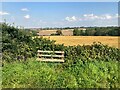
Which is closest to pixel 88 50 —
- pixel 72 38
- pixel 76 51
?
pixel 76 51

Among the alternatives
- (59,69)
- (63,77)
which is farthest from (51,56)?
(63,77)

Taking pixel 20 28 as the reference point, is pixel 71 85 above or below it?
below

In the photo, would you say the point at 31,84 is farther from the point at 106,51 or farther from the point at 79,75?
the point at 106,51

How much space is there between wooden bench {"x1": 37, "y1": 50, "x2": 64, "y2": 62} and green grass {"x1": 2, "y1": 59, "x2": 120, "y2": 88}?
2975 millimetres

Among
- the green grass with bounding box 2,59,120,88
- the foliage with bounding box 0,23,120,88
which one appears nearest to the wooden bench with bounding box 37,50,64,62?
the foliage with bounding box 0,23,120,88

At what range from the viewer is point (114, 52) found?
1416 cm

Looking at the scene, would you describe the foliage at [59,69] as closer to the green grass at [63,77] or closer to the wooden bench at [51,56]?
the green grass at [63,77]

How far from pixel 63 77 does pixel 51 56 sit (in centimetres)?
472

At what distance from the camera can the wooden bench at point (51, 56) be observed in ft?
45.6

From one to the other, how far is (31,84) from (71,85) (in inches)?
49.8

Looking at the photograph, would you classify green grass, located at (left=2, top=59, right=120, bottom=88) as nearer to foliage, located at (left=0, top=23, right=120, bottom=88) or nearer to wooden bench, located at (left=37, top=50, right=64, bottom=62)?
foliage, located at (left=0, top=23, right=120, bottom=88)

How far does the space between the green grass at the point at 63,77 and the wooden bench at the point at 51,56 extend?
9.76ft

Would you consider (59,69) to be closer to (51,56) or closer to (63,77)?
(63,77)

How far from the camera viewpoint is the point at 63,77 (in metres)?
9.53
